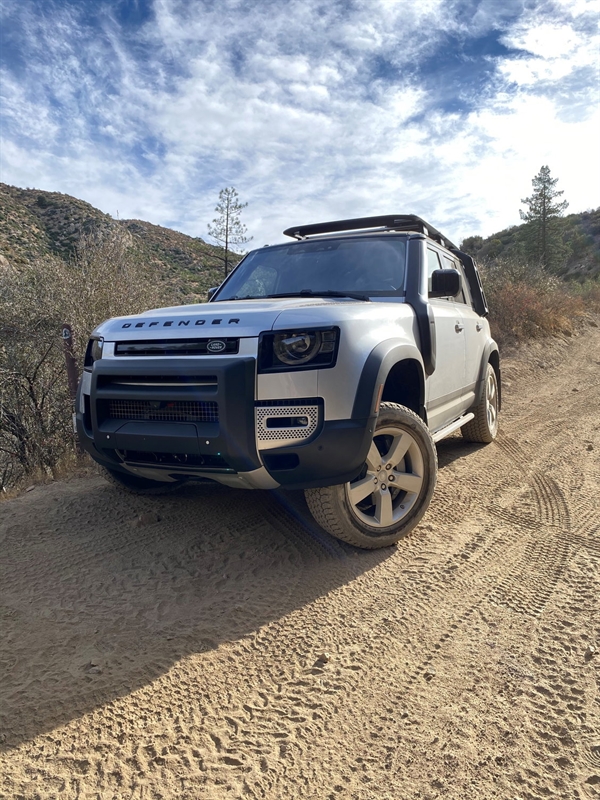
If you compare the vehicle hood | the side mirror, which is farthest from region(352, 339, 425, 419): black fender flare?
the side mirror

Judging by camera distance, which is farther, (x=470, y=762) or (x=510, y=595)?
(x=510, y=595)

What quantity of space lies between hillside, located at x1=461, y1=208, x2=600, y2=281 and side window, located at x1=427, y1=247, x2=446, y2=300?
3338 cm

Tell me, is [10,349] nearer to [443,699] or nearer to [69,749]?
[69,749]

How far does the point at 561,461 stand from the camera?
503 cm

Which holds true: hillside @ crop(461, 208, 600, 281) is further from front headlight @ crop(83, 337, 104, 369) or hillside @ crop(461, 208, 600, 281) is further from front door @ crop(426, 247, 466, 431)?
front headlight @ crop(83, 337, 104, 369)

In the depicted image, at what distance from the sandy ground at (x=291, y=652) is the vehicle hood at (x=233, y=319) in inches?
51.9

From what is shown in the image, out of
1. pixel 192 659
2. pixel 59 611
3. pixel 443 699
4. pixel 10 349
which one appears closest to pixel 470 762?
pixel 443 699

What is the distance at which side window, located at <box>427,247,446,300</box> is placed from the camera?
4.10m

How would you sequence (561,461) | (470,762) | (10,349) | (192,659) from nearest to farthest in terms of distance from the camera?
(470,762)
(192,659)
(561,461)
(10,349)

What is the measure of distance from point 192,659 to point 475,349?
4085mm

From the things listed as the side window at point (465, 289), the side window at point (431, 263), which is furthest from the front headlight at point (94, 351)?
the side window at point (465, 289)

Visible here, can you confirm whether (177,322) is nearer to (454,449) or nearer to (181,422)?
(181,422)

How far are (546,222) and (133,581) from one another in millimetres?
44576

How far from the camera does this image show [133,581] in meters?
2.86
